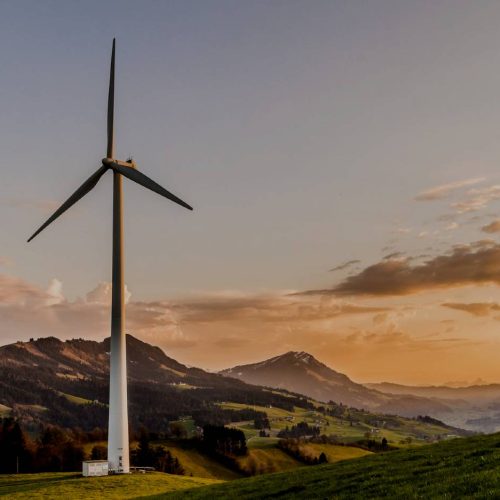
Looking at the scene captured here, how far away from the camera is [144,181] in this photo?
311ft

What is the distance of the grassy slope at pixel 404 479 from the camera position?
31.9 m

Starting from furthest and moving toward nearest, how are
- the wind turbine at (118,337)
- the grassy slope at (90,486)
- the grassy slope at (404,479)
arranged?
the wind turbine at (118,337) → the grassy slope at (90,486) → the grassy slope at (404,479)

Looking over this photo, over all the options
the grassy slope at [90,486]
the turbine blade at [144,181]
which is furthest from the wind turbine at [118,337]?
the grassy slope at [90,486]

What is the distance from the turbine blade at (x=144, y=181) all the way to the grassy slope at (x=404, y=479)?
42.6 m

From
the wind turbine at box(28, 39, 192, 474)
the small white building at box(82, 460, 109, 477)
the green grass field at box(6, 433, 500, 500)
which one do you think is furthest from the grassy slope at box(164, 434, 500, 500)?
the small white building at box(82, 460, 109, 477)

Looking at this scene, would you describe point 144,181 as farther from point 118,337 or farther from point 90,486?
point 90,486

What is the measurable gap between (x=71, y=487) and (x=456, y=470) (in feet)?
188

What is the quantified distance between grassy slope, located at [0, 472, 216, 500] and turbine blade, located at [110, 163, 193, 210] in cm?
3513

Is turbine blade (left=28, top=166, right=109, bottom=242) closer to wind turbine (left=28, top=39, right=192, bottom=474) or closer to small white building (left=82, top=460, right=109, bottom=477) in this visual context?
wind turbine (left=28, top=39, right=192, bottom=474)

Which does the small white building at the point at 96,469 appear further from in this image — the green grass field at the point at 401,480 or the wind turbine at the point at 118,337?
the green grass field at the point at 401,480

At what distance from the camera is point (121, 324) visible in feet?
298

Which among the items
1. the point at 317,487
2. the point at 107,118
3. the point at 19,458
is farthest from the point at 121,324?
the point at 19,458

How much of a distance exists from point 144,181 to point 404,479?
213 ft

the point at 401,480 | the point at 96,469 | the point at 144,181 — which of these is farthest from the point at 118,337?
the point at 401,480
